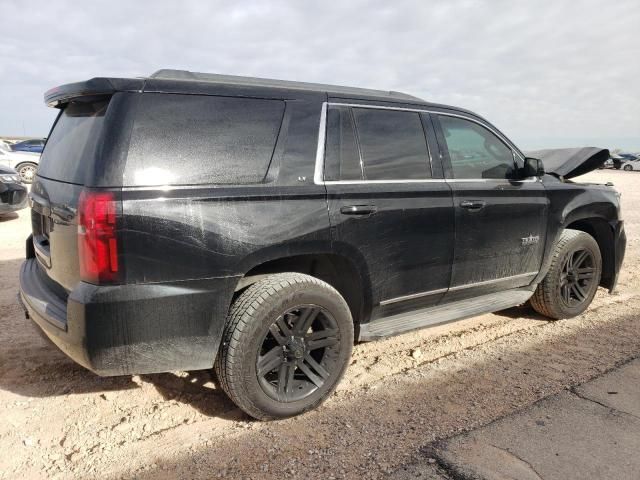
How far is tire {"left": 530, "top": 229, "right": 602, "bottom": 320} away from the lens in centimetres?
459

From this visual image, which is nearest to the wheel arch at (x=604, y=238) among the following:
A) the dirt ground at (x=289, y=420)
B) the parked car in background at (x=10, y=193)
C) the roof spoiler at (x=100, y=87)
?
the dirt ground at (x=289, y=420)

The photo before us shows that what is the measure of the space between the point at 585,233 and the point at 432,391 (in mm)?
2405

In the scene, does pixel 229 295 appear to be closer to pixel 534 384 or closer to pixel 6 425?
pixel 6 425

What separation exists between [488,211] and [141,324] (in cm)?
258

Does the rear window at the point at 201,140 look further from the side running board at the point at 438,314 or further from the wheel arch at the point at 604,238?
the wheel arch at the point at 604,238

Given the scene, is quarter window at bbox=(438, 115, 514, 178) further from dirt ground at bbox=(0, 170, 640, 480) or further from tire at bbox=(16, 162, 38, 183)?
tire at bbox=(16, 162, 38, 183)

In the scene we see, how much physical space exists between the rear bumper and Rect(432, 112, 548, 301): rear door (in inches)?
72.3

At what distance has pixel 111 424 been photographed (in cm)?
295

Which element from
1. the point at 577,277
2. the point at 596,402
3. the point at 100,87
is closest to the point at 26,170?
the point at 100,87

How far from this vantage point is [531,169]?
4172 millimetres

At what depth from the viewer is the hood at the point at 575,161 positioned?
16.6 feet

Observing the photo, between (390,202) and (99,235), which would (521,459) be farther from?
(99,235)

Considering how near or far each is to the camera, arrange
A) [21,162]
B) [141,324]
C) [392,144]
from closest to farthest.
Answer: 1. [141,324]
2. [392,144]
3. [21,162]

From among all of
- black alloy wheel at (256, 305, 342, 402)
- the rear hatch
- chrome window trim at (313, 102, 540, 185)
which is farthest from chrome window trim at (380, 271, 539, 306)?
the rear hatch
